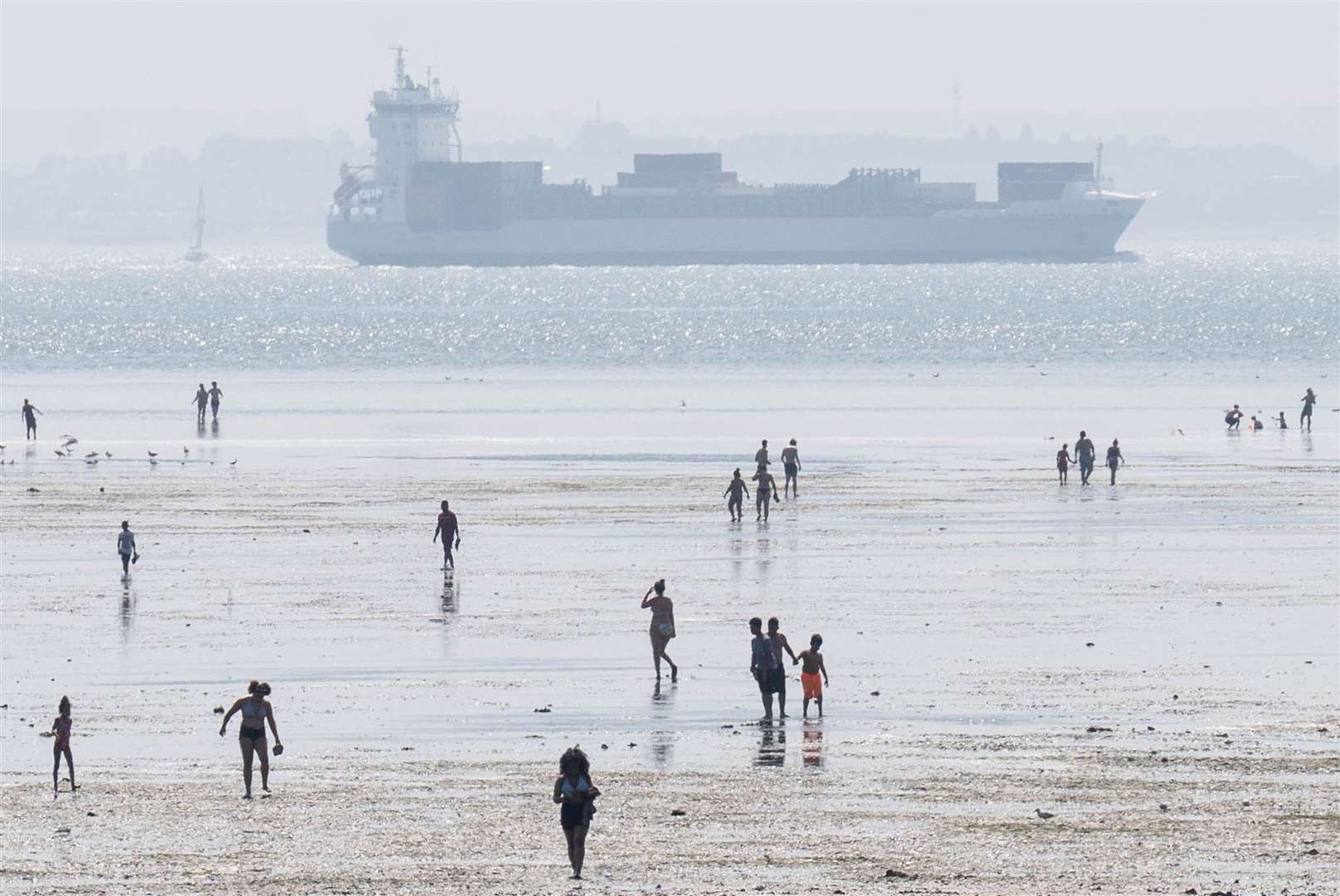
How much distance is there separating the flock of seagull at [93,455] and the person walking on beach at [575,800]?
35.9m

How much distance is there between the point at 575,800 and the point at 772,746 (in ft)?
15.6

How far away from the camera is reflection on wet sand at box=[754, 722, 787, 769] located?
19312 millimetres

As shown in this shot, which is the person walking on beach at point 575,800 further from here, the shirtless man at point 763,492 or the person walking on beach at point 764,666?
the shirtless man at point 763,492

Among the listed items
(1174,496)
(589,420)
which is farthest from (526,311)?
(1174,496)

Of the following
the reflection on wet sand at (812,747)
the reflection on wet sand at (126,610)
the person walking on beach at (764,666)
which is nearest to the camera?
the reflection on wet sand at (812,747)

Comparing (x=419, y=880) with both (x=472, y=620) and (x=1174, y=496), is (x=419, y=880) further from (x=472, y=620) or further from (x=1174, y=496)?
(x=1174, y=496)

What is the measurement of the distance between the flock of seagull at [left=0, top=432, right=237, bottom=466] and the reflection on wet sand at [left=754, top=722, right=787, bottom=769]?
3142 centimetres

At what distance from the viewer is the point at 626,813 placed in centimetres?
1739

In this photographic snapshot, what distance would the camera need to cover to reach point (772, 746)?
20000 millimetres

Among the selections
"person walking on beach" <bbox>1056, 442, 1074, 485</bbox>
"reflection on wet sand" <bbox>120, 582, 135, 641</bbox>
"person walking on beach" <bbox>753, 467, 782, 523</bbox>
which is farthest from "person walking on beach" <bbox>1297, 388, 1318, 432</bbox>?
"reflection on wet sand" <bbox>120, 582, 135, 641</bbox>

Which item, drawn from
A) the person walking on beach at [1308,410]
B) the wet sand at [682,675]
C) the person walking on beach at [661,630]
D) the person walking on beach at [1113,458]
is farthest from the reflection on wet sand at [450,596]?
the person walking on beach at [1308,410]

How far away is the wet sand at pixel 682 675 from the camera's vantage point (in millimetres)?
16203

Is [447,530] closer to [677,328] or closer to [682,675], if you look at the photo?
[682,675]

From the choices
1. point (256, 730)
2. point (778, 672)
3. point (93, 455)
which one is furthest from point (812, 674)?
point (93, 455)
